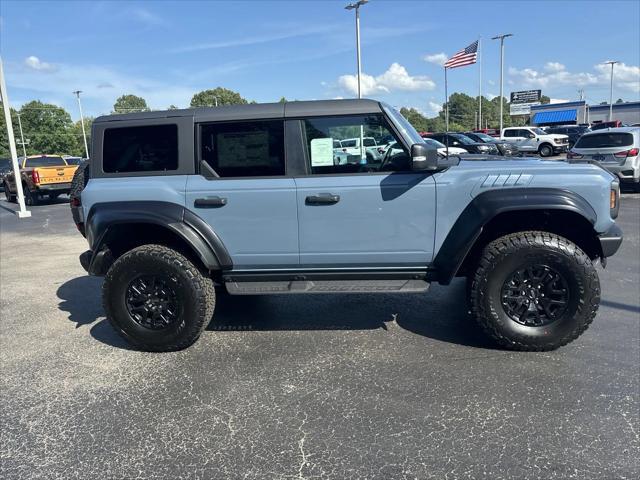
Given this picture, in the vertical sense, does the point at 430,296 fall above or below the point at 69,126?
below

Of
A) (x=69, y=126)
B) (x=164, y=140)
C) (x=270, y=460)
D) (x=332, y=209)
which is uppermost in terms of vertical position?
(x=69, y=126)

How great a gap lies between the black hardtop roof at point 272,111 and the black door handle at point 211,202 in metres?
0.63

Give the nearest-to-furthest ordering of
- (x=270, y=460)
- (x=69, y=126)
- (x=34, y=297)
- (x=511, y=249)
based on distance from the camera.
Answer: (x=270, y=460), (x=511, y=249), (x=34, y=297), (x=69, y=126)

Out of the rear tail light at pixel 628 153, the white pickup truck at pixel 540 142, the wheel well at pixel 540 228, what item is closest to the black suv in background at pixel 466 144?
the white pickup truck at pixel 540 142

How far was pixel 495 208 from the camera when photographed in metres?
3.53

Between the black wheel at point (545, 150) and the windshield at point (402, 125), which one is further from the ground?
the windshield at point (402, 125)

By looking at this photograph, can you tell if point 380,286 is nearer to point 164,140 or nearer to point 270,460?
point 270,460

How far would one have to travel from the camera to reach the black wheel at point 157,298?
152 inches

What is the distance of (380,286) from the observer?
3.82 meters

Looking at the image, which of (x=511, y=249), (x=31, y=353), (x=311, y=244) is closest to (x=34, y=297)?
(x=31, y=353)

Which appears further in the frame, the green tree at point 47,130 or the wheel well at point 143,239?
the green tree at point 47,130

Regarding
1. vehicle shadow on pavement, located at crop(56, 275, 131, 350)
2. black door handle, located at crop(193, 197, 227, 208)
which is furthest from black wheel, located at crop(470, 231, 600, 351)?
vehicle shadow on pavement, located at crop(56, 275, 131, 350)

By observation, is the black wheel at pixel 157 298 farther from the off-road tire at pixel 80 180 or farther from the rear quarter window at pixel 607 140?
the rear quarter window at pixel 607 140

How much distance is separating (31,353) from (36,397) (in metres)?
0.88
